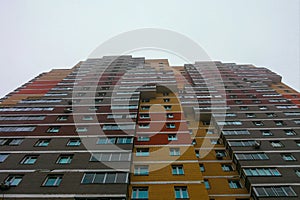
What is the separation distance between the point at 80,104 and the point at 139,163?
13352 mm

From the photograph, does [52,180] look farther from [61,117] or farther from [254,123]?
[254,123]

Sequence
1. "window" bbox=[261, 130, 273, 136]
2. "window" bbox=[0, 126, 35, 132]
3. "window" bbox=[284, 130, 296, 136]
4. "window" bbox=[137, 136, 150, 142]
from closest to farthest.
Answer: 1. "window" bbox=[137, 136, 150, 142]
2. "window" bbox=[0, 126, 35, 132]
3. "window" bbox=[284, 130, 296, 136]
4. "window" bbox=[261, 130, 273, 136]

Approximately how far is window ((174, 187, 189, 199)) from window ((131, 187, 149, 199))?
2231 mm

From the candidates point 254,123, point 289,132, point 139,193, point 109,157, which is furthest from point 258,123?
point 109,157

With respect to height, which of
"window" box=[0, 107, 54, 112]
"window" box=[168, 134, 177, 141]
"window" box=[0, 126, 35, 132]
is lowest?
"window" box=[168, 134, 177, 141]

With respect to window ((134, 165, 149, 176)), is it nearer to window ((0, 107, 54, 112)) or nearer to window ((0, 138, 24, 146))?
window ((0, 138, 24, 146))

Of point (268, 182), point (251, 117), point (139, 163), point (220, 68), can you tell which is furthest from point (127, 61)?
point (268, 182)

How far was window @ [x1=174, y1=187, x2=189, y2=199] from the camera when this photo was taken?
52.5 feet

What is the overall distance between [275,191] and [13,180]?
20.7 meters

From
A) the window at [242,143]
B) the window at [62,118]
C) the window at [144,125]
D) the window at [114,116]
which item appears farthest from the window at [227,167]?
the window at [62,118]

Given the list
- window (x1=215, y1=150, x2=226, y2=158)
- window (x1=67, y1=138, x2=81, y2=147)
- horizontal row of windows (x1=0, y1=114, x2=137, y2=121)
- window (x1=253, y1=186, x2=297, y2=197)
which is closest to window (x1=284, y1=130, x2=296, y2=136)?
window (x1=215, y1=150, x2=226, y2=158)

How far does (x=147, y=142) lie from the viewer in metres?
22.0

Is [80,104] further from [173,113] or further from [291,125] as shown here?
[291,125]

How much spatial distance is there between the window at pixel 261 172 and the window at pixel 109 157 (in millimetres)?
10763
